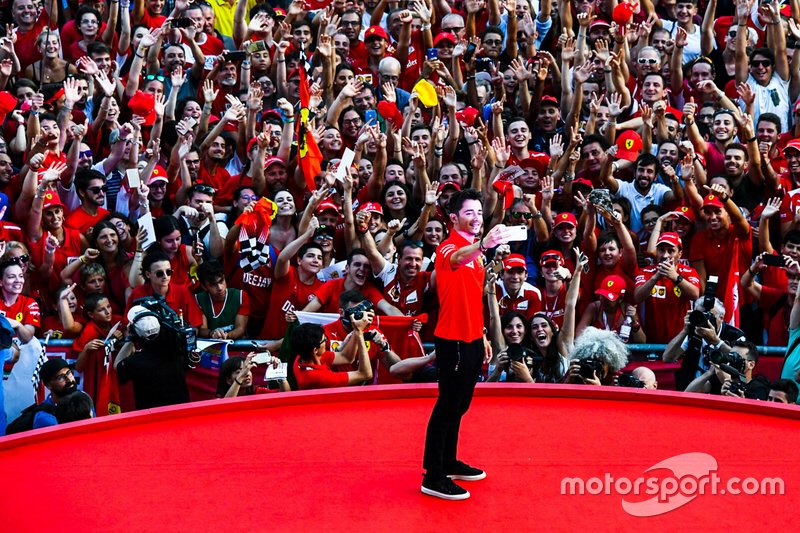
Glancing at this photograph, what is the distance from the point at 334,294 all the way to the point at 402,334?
0.62m

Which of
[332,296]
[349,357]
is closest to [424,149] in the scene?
[332,296]

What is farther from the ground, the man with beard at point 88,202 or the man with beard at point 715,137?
the man with beard at point 715,137

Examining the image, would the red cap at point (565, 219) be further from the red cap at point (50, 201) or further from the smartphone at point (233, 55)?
the red cap at point (50, 201)

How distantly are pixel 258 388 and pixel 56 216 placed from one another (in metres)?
2.52

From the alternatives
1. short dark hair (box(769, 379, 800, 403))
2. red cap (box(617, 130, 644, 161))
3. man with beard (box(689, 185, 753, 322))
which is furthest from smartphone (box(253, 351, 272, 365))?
red cap (box(617, 130, 644, 161))

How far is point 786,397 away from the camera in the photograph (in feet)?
28.3

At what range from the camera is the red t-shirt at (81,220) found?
35.2 feet

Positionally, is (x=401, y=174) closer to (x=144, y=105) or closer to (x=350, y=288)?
(x=350, y=288)

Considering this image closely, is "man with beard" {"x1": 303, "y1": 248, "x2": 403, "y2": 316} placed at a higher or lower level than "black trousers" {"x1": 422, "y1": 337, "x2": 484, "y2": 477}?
higher

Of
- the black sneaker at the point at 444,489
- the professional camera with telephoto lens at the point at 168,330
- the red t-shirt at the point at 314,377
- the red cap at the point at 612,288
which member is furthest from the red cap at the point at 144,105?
the black sneaker at the point at 444,489

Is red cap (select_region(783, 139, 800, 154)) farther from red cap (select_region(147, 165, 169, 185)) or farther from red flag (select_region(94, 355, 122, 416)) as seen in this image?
red flag (select_region(94, 355, 122, 416))

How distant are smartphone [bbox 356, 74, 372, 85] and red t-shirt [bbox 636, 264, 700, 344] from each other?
3469 millimetres

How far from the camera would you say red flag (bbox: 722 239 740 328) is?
9852 mm

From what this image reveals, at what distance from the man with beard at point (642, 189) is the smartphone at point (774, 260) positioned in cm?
115
